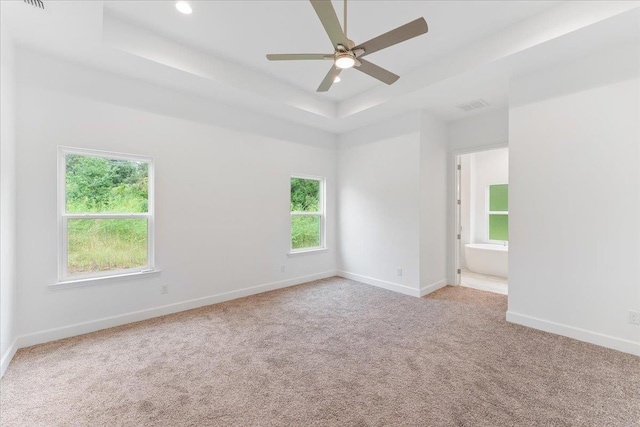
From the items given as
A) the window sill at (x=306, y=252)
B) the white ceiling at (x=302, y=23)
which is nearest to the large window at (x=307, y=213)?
the window sill at (x=306, y=252)

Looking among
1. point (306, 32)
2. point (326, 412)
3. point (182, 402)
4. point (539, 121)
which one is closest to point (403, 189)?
point (539, 121)

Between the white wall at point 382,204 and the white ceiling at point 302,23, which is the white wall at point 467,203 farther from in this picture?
the white ceiling at point 302,23

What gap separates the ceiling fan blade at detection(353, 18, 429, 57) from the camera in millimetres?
1778

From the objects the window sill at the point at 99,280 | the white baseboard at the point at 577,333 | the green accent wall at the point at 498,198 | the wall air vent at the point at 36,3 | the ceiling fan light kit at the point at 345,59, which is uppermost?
the wall air vent at the point at 36,3

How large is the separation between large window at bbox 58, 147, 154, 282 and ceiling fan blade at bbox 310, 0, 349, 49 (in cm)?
275

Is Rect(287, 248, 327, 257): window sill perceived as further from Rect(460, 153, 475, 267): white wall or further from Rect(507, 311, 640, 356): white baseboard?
Rect(460, 153, 475, 267): white wall

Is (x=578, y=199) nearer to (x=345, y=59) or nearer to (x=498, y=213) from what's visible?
(x=345, y=59)

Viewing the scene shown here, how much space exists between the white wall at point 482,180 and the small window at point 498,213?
0.33 feet

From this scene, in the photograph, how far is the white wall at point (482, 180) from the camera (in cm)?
596

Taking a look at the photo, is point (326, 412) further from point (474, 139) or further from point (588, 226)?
point (474, 139)

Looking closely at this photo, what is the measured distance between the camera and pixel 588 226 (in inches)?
107

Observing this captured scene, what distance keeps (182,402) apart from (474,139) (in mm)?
5022

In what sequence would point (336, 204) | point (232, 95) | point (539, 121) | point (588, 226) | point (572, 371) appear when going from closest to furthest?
point (572, 371)
point (588, 226)
point (539, 121)
point (232, 95)
point (336, 204)

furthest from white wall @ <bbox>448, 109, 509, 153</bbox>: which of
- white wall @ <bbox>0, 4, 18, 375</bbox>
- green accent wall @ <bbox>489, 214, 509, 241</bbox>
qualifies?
white wall @ <bbox>0, 4, 18, 375</bbox>
